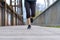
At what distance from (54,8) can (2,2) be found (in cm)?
654

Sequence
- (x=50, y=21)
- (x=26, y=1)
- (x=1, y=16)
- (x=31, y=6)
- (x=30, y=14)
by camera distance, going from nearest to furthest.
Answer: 1. (x=26, y=1)
2. (x=31, y=6)
3. (x=30, y=14)
4. (x=1, y=16)
5. (x=50, y=21)

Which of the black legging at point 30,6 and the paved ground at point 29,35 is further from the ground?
the black legging at point 30,6

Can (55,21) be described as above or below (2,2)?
below

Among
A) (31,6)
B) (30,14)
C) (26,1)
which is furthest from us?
(30,14)

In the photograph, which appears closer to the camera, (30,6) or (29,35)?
(29,35)

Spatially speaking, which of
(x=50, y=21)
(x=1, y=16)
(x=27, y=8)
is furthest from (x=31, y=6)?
(x=50, y=21)

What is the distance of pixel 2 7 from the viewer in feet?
58.4

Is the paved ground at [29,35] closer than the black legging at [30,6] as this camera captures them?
Yes

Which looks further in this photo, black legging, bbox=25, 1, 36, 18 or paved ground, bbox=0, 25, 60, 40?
black legging, bbox=25, 1, 36, 18

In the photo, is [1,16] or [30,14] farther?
[1,16]

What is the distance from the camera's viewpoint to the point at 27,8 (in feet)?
21.3

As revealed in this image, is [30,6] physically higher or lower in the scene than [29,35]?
higher

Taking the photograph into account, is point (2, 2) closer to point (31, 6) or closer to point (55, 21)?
point (55, 21)

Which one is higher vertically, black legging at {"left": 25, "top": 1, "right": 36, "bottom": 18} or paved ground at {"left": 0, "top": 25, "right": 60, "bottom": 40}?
black legging at {"left": 25, "top": 1, "right": 36, "bottom": 18}
